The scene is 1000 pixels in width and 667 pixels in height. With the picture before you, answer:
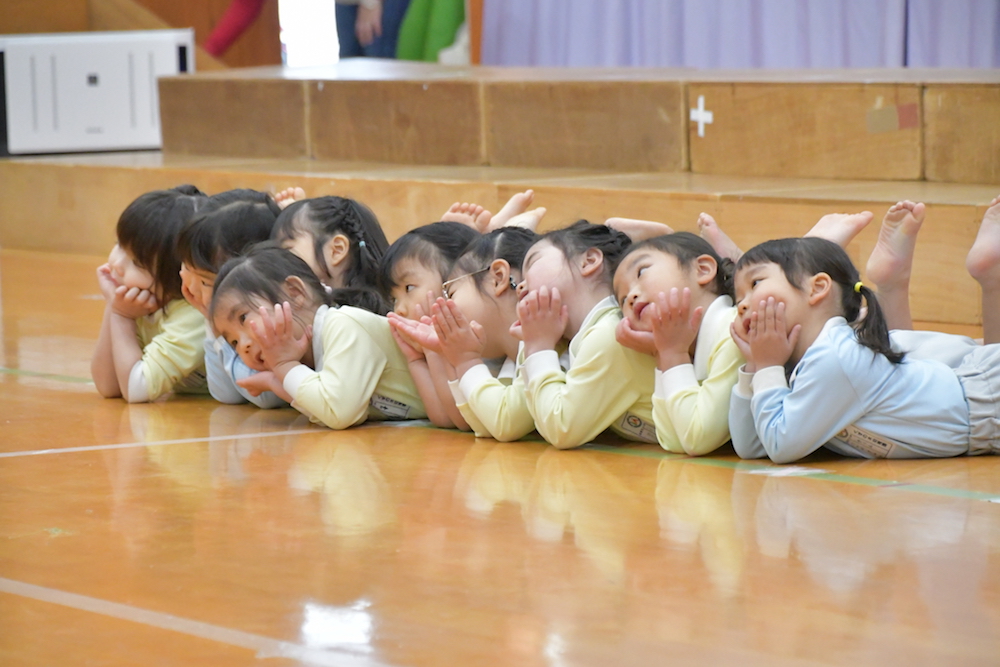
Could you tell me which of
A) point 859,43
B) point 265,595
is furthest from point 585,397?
point 859,43

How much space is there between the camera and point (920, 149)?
3.31 m

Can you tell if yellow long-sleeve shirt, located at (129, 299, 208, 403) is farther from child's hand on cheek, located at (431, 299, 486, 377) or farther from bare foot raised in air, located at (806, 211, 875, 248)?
bare foot raised in air, located at (806, 211, 875, 248)

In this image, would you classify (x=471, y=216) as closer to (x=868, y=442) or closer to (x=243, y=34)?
(x=868, y=442)

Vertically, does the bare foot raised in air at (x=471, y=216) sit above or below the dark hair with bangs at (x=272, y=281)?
above

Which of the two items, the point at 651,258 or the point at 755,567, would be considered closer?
the point at 755,567

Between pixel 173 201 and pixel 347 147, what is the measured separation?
2.16m

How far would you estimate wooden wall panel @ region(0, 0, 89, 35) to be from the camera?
21.0 feet

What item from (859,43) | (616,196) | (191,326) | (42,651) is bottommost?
(42,651)

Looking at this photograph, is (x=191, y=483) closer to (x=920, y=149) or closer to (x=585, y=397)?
(x=585, y=397)

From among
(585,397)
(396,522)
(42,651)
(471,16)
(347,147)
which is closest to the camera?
(42,651)

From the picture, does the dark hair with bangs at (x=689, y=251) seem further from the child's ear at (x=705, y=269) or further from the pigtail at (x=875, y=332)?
the pigtail at (x=875, y=332)

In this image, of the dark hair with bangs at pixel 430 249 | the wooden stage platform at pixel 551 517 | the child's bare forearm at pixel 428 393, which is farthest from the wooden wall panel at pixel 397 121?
the child's bare forearm at pixel 428 393

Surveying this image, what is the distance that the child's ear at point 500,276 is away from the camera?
7.17ft

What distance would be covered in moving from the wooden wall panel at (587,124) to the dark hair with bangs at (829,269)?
74.0 inches
